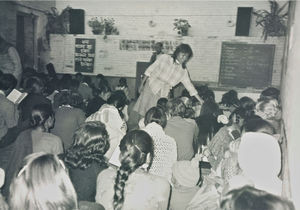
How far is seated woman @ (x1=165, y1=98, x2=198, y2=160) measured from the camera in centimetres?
326

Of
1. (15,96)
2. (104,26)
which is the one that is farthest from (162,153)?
(104,26)

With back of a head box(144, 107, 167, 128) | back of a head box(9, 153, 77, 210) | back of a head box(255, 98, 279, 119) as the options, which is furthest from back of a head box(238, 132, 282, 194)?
back of a head box(255, 98, 279, 119)

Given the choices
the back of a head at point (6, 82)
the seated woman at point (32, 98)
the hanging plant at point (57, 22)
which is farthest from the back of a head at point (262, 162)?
the hanging plant at point (57, 22)

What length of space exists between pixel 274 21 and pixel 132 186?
639 centimetres

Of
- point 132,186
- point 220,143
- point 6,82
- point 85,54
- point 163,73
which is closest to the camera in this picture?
point 132,186

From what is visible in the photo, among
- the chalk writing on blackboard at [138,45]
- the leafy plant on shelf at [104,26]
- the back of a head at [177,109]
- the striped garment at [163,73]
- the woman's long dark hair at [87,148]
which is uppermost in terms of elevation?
the leafy plant on shelf at [104,26]

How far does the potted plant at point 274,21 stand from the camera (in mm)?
7078

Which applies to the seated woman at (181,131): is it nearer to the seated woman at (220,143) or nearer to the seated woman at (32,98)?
the seated woman at (220,143)

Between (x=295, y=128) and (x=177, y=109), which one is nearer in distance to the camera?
(x=295, y=128)

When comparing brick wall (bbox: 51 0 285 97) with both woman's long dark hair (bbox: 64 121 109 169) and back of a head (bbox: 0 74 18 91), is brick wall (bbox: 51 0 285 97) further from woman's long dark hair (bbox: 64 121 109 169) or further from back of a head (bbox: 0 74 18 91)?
woman's long dark hair (bbox: 64 121 109 169)

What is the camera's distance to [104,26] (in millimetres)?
8219

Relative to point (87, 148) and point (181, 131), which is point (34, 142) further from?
point (181, 131)

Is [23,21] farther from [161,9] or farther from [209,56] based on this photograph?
[209,56]

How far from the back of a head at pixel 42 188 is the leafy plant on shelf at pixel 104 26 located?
278 inches
